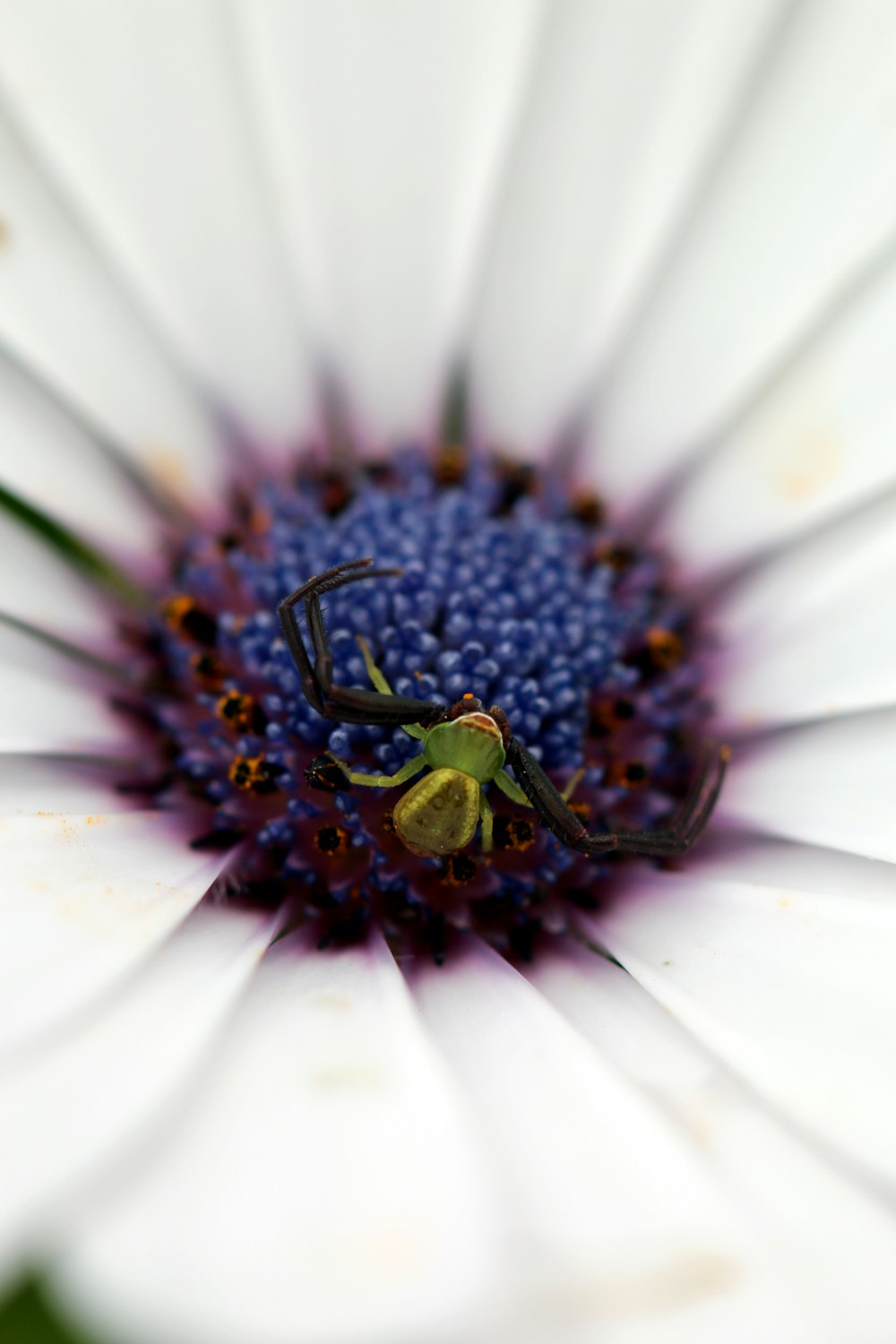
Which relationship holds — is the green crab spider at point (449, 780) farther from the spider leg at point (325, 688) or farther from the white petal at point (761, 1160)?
the white petal at point (761, 1160)

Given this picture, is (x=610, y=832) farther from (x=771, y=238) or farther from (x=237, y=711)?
(x=771, y=238)

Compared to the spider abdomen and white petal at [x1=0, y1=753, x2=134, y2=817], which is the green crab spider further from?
white petal at [x1=0, y1=753, x2=134, y2=817]

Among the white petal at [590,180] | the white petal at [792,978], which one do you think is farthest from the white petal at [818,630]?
the white petal at [590,180]

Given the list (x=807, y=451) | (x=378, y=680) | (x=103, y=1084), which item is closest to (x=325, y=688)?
(x=378, y=680)

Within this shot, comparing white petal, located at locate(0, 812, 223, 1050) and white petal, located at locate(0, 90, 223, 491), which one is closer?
white petal, located at locate(0, 812, 223, 1050)

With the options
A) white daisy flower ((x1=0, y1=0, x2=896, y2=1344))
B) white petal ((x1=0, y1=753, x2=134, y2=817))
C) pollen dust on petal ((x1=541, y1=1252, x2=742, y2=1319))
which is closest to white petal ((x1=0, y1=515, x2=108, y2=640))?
white daisy flower ((x1=0, y1=0, x2=896, y2=1344))
